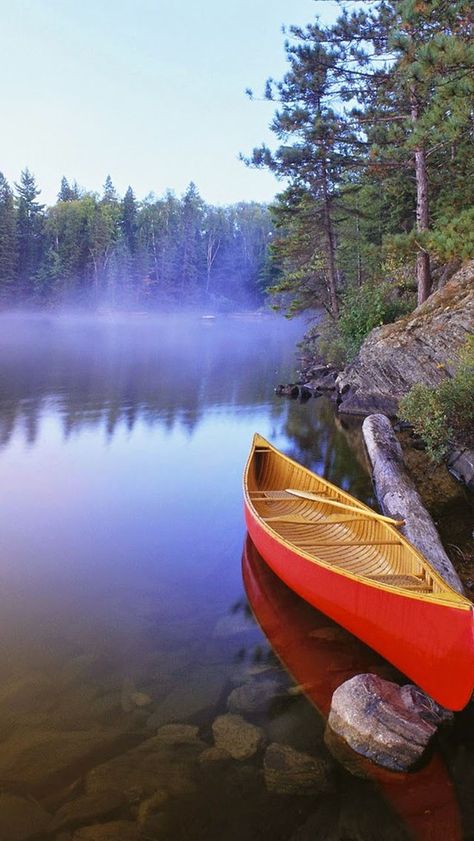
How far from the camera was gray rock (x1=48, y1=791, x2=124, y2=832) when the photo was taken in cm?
339

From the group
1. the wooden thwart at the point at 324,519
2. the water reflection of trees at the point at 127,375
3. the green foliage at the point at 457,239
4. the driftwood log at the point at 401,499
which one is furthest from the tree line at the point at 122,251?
the wooden thwart at the point at 324,519

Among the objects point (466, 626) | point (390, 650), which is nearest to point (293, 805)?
point (390, 650)

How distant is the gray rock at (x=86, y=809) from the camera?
3393 millimetres

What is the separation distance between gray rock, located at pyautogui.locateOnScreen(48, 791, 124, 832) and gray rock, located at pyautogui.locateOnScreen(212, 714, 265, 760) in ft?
2.75

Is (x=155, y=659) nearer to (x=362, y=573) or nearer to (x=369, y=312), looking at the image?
(x=362, y=573)

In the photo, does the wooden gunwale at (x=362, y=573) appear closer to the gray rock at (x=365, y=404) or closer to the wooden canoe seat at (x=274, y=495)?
the wooden canoe seat at (x=274, y=495)

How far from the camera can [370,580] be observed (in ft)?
14.2

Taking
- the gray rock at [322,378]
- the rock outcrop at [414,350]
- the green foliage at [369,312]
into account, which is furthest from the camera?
the gray rock at [322,378]

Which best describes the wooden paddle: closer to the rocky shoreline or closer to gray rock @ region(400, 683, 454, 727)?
gray rock @ region(400, 683, 454, 727)

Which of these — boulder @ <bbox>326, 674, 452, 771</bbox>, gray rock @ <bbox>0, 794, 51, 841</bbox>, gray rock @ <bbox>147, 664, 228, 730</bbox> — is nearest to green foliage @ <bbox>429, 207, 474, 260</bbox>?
boulder @ <bbox>326, 674, 452, 771</bbox>

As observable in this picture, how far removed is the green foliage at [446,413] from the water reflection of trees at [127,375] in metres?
7.15

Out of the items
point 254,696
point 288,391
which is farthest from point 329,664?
point 288,391

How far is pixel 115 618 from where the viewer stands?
578 cm

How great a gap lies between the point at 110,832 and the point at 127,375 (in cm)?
2221
